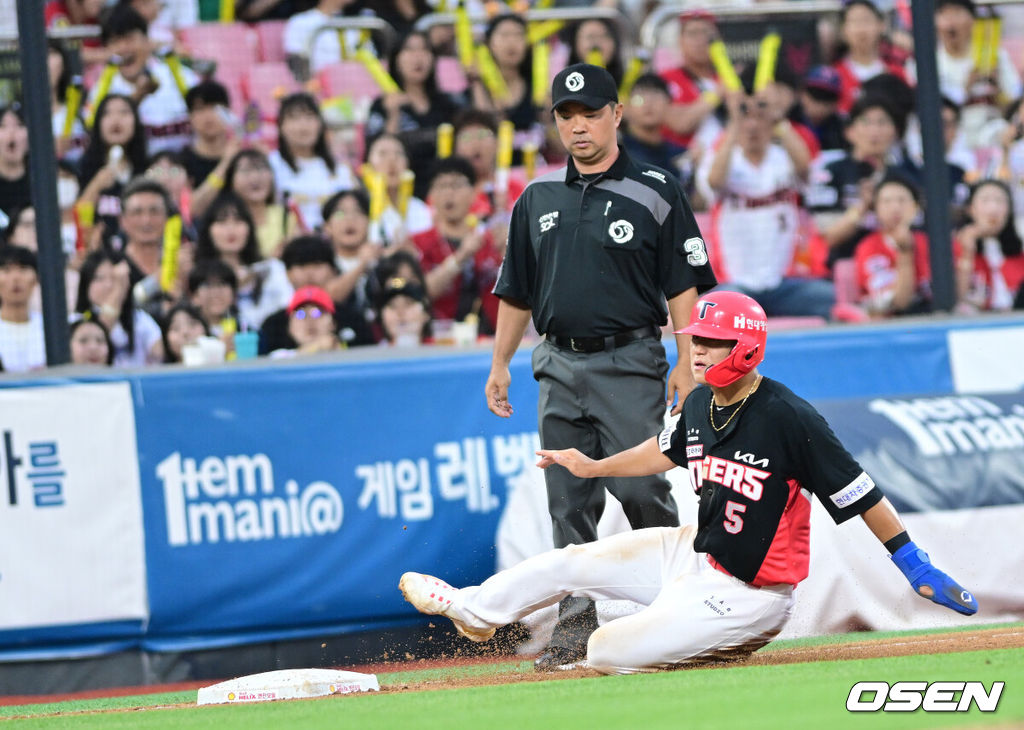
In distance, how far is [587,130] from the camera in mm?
5711

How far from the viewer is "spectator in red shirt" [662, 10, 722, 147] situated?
34.5ft

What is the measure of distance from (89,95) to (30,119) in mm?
2618

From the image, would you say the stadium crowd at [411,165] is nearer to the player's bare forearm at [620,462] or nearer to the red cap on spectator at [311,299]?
the red cap on spectator at [311,299]

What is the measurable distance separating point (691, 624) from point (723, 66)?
661 cm

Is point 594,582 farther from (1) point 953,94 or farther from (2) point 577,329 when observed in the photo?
(1) point 953,94

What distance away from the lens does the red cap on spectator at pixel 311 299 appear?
8625mm

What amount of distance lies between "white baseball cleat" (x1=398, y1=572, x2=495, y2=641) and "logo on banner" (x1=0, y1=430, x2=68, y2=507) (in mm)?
2458

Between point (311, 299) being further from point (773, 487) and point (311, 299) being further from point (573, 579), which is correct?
point (773, 487)

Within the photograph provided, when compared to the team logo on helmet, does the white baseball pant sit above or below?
below

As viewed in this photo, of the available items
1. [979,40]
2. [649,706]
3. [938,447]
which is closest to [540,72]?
[979,40]

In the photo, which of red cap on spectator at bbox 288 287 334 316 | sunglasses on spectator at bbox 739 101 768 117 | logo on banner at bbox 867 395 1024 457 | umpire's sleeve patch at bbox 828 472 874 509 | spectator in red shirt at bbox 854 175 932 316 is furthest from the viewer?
sunglasses on spectator at bbox 739 101 768 117

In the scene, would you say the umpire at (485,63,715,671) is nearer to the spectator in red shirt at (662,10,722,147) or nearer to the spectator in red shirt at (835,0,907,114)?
the spectator in red shirt at (662,10,722,147)

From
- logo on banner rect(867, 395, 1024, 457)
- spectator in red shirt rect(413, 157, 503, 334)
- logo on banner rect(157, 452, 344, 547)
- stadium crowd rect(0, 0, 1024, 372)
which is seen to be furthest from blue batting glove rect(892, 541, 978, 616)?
spectator in red shirt rect(413, 157, 503, 334)

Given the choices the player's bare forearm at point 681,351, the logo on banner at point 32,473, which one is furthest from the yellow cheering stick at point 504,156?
the player's bare forearm at point 681,351
